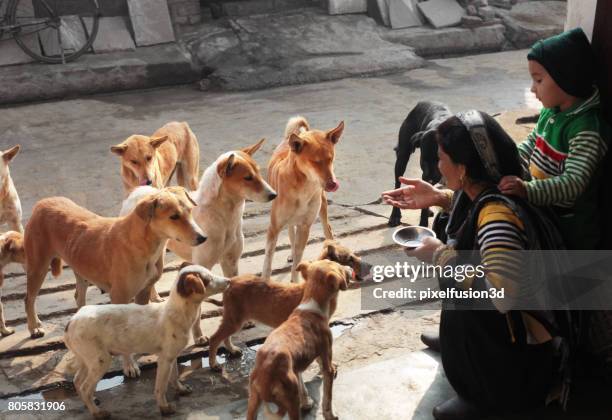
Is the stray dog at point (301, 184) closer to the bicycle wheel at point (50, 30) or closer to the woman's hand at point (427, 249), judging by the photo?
the woman's hand at point (427, 249)

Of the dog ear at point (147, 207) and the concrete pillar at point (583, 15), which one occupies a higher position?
A: the concrete pillar at point (583, 15)

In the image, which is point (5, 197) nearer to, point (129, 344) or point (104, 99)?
point (129, 344)

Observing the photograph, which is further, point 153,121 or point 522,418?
point 153,121

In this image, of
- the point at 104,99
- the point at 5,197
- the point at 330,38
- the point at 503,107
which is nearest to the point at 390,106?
the point at 503,107

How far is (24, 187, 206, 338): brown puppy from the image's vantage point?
461 centimetres

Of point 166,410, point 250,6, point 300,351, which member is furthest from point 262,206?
point 250,6

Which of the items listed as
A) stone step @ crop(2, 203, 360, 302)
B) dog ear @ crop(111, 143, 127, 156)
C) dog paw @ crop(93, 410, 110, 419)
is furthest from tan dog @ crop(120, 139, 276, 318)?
dog ear @ crop(111, 143, 127, 156)

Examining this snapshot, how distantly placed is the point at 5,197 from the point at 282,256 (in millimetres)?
2263

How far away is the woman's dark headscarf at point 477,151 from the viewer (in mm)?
3658

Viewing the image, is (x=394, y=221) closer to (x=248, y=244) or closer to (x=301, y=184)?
(x=248, y=244)

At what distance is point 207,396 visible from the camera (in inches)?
177

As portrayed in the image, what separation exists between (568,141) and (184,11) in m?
10.5

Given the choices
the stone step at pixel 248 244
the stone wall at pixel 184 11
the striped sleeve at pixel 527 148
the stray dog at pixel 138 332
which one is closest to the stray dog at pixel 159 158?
the stone step at pixel 248 244

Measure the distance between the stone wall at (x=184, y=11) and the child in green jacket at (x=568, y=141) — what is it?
1025cm
